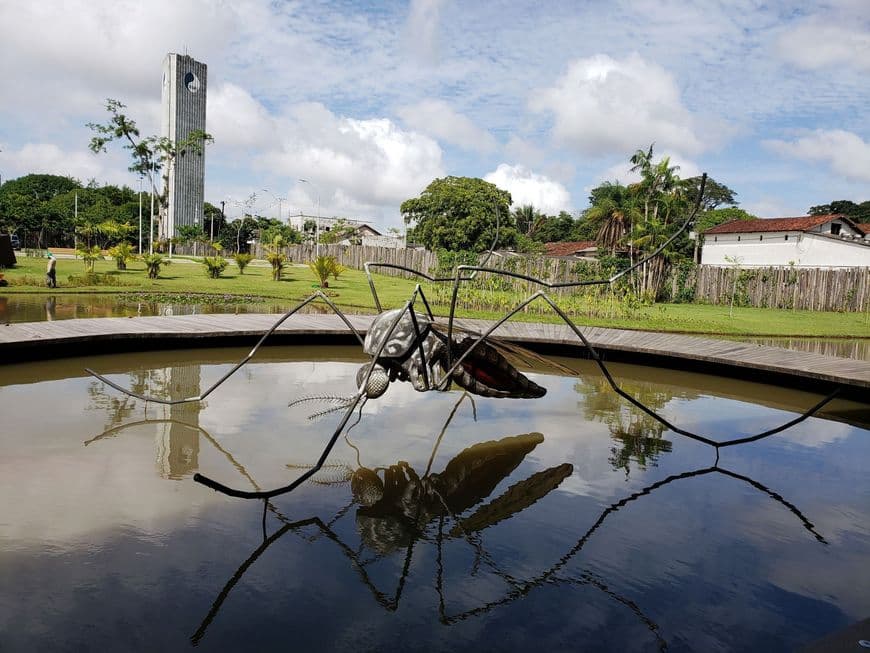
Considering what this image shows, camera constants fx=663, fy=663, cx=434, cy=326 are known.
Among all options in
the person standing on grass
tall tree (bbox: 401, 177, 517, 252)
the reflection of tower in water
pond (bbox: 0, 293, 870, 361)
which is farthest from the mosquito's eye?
tall tree (bbox: 401, 177, 517, 252)

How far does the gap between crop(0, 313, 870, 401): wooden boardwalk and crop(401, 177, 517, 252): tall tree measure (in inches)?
1399

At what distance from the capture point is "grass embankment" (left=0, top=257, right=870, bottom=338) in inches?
643

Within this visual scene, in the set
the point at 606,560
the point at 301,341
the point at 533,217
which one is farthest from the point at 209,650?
the point at 533,217

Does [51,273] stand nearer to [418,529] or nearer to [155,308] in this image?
[155,308]

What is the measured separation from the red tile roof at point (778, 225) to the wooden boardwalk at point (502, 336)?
1262 inches

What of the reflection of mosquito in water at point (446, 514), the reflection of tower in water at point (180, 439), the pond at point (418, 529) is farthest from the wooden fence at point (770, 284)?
the reflection of mosquito in water at point (446, 514)

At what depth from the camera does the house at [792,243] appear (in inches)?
1430

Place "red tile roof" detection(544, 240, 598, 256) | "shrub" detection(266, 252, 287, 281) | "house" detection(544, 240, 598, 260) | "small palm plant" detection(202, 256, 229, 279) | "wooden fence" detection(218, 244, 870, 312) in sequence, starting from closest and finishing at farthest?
"wooden fence" detection(218, 244, 870, 312) < "small palm plant" detection(202, 256, 229, 279) < "shrub" detection(266, 252, 287, 281) < "house" detection(544, 240, 598, 260) < "red tile roof" detection(544, 240, 598, 256)

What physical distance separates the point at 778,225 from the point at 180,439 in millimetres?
41367

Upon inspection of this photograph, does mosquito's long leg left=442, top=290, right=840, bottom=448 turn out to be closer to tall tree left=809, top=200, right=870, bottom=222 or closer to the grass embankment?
the grass embankment

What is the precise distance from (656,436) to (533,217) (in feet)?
205

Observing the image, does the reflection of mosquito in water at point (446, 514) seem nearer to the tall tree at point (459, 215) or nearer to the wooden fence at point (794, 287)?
the wooden fence at point (794, 287)

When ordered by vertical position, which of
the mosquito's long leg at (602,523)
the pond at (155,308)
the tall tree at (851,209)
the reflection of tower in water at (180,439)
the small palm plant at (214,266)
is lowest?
the mosquito's long leg at (602,523)

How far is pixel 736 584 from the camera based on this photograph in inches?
132
